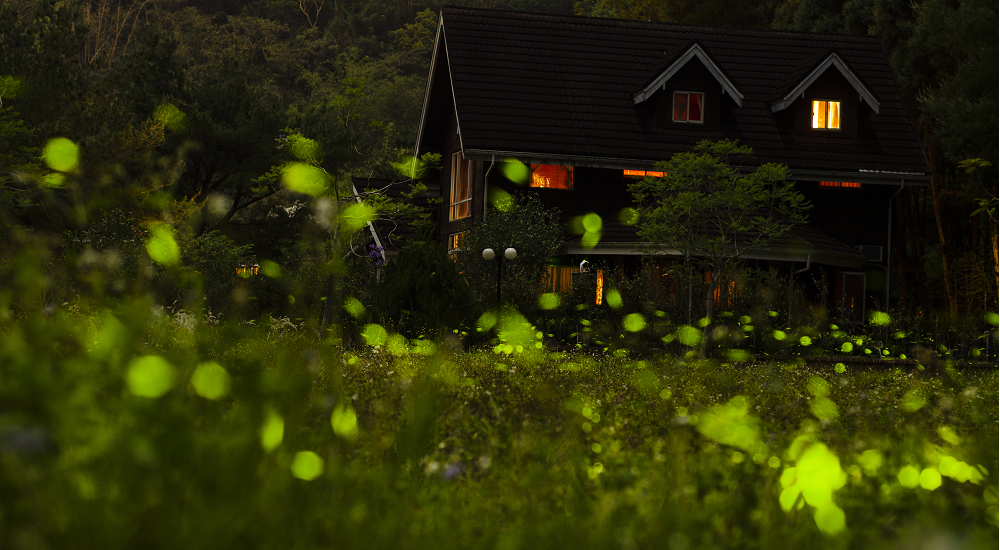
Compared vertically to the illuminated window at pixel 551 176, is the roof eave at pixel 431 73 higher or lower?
higher

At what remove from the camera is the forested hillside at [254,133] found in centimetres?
2366

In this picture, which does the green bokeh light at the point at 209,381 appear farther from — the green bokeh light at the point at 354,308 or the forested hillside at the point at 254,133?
the forested hillside at the point at 254,133

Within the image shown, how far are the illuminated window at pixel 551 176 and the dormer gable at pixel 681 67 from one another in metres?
2.84

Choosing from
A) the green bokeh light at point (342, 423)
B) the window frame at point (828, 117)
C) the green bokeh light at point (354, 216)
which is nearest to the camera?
the green bokeh light at point (342, 423)

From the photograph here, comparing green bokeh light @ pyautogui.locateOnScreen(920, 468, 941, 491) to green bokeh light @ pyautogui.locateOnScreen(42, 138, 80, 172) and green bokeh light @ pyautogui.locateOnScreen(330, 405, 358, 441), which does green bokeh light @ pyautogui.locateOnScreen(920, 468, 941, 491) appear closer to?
green bokeh light @ pyautogui.locateOnScreen(330, 405, 358, 441)

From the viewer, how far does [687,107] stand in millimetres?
24672

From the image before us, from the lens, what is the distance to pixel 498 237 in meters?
20.4

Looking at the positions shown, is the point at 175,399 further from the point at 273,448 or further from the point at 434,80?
the point at 434,80

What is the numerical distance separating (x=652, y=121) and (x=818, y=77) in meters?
4.64

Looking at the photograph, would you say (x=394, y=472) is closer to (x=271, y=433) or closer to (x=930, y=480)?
(x=271, y=433)

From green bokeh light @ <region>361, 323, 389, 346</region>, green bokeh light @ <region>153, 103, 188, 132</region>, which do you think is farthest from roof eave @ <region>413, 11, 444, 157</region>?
green bokeh light @ <region>361, 323, 389, 346</region>

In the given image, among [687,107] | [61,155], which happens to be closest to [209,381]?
[687,107]

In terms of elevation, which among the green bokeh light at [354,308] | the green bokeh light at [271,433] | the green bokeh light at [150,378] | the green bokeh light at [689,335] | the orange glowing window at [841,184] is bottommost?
the green bokeh light at [689,335]

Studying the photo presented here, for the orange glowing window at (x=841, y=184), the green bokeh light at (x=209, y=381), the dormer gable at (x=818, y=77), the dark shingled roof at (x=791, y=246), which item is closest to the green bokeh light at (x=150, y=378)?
the green bokeh light at (x=209, y=381)
